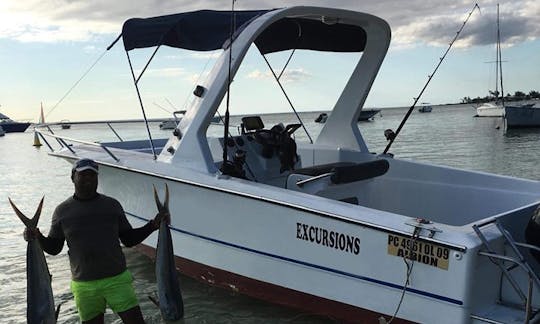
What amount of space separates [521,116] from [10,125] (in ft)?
196

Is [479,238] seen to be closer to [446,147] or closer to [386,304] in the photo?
[386,304]

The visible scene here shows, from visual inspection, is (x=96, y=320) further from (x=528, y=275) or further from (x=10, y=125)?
(x=10, y=125)

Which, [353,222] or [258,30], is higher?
[258,30]

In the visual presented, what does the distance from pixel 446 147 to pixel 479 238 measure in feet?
81.1

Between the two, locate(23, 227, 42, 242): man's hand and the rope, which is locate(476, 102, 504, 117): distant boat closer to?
the rope

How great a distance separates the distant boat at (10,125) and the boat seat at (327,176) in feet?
227

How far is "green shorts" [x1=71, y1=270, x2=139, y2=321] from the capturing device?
11.6 ft

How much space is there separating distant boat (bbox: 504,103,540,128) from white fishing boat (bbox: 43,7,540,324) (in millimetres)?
34209

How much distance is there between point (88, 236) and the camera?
138 inches

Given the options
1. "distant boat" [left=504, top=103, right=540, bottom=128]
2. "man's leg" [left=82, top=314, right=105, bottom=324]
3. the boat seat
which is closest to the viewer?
"man's leg" [left=82, top=314, right=105, bottom=324]

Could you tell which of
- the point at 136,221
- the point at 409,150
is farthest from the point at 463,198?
the point at 409,150

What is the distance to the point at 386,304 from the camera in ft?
13.2

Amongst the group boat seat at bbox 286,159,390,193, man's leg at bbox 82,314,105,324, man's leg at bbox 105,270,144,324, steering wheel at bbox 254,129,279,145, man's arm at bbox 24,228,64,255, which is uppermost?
steering wheel at bbox 254,129,279,145

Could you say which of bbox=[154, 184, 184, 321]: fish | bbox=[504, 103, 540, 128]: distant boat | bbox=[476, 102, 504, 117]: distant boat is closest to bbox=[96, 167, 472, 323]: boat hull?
bbox=[154, 184, 184, 321]: fish
